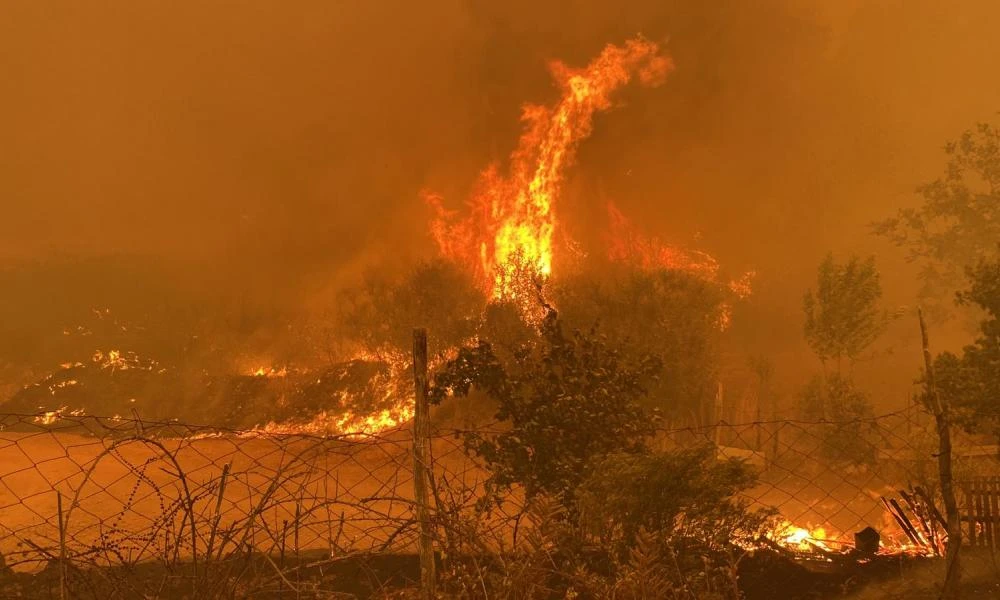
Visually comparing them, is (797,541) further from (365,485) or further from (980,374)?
(365,485)

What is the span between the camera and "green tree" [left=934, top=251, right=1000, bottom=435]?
766 cm

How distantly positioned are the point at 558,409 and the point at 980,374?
19.2 ft

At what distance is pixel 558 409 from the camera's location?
6.56 meters

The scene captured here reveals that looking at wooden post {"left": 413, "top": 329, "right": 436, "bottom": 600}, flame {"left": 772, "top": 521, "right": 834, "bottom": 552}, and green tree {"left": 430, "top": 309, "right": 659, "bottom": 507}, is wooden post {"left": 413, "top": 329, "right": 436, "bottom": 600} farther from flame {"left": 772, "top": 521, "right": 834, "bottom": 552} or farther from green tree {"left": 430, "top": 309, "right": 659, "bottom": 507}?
flame {"left": 772, "top": 521, "right": 834, "bottom": 552}

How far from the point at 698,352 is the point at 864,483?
20.8ft

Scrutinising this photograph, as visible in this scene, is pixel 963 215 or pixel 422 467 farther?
pixel 963 215

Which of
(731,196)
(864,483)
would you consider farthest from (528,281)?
(731,196)

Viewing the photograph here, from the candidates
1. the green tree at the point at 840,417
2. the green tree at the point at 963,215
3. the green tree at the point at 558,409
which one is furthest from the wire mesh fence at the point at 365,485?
the green tree at the point at 963,215

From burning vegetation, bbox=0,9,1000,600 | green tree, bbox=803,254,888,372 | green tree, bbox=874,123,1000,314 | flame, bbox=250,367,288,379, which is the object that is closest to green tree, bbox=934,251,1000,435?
burning vegetation, bbox=0,9,1000,600

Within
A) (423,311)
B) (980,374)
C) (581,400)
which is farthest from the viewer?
(423,311)

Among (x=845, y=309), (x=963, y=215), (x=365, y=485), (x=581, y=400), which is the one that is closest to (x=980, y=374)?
(x=581, y=400)

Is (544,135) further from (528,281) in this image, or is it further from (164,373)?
(164,373)

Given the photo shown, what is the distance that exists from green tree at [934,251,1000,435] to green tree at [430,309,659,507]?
423 cm

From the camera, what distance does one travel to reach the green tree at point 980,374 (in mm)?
7656
